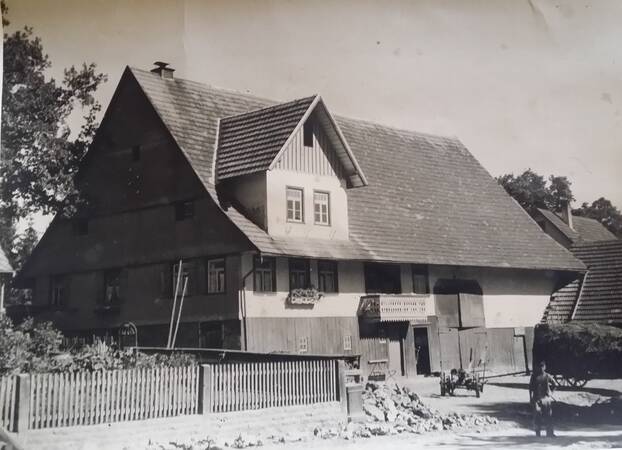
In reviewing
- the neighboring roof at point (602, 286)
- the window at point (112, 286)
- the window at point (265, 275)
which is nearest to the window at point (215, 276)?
the window at point (265, 275)

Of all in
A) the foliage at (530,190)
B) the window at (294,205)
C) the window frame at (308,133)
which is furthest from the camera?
the foliage at (530,190)


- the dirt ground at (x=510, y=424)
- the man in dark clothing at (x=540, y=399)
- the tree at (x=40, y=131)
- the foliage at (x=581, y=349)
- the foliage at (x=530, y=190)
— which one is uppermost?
→ the foliage at (x=530, y=190)

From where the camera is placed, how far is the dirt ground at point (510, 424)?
501 inches

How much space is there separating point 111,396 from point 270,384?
3227mm

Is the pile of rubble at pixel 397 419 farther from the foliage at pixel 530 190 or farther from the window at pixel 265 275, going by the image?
the foliage at pixel 530 190

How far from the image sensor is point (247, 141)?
72.4 feet

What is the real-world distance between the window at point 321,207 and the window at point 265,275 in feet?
6.70

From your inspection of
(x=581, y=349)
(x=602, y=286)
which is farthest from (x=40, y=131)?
(x=602, y=286)

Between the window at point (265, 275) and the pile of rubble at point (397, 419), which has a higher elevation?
the window at point (265, 275)

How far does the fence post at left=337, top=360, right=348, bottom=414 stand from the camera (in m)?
14.8

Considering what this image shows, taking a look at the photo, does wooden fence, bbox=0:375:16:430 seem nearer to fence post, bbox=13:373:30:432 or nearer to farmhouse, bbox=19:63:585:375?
fence post, bbox=13:373:30:432

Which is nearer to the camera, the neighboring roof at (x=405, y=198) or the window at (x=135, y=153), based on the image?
the neighboring roof at (x=405, y=198)

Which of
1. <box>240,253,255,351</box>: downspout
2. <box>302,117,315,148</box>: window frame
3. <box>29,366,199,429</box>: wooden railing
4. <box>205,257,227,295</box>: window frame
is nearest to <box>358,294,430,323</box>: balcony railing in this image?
<box>240,253,255,351</box>: downspout

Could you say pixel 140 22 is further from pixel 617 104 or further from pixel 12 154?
pixel 12 154
